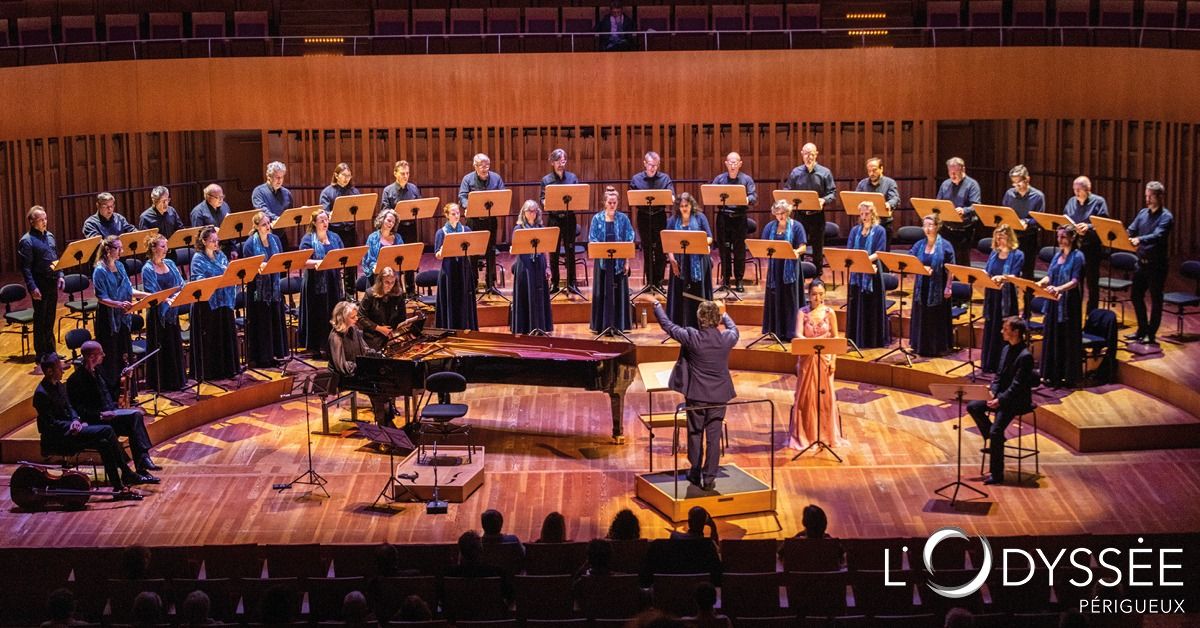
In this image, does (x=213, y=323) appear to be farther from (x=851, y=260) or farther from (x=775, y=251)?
(x=851, y=260)

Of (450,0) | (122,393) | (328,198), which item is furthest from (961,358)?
(450,0)

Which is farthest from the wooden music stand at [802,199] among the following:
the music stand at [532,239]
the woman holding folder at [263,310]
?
the woman holding folder at [263,310]

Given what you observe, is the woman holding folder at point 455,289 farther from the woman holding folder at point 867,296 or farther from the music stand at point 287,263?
the woman holding folder at point 867,296

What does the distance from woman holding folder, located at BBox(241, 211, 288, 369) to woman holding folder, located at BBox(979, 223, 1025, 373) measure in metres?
5.66

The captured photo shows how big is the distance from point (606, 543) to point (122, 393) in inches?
169

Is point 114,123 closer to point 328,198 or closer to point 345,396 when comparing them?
point 328,198

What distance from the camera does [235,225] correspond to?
11.1m

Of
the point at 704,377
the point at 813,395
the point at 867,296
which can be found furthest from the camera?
the point at 867,296

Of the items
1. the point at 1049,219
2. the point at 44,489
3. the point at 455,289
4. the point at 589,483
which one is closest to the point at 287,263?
the point at 455,289

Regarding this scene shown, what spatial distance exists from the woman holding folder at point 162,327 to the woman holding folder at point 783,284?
4792mm

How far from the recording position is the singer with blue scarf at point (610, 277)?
1153cm

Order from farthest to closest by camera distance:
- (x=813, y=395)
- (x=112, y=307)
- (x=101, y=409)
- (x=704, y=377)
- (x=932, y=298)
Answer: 1. (x=932, y=298)
2. (x=112, y=307)
3. (x=813, y=395)
4. (x=101, y=409)
5. (x=704, y=377)

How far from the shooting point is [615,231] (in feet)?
38.2

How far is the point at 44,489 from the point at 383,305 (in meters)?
2.81
